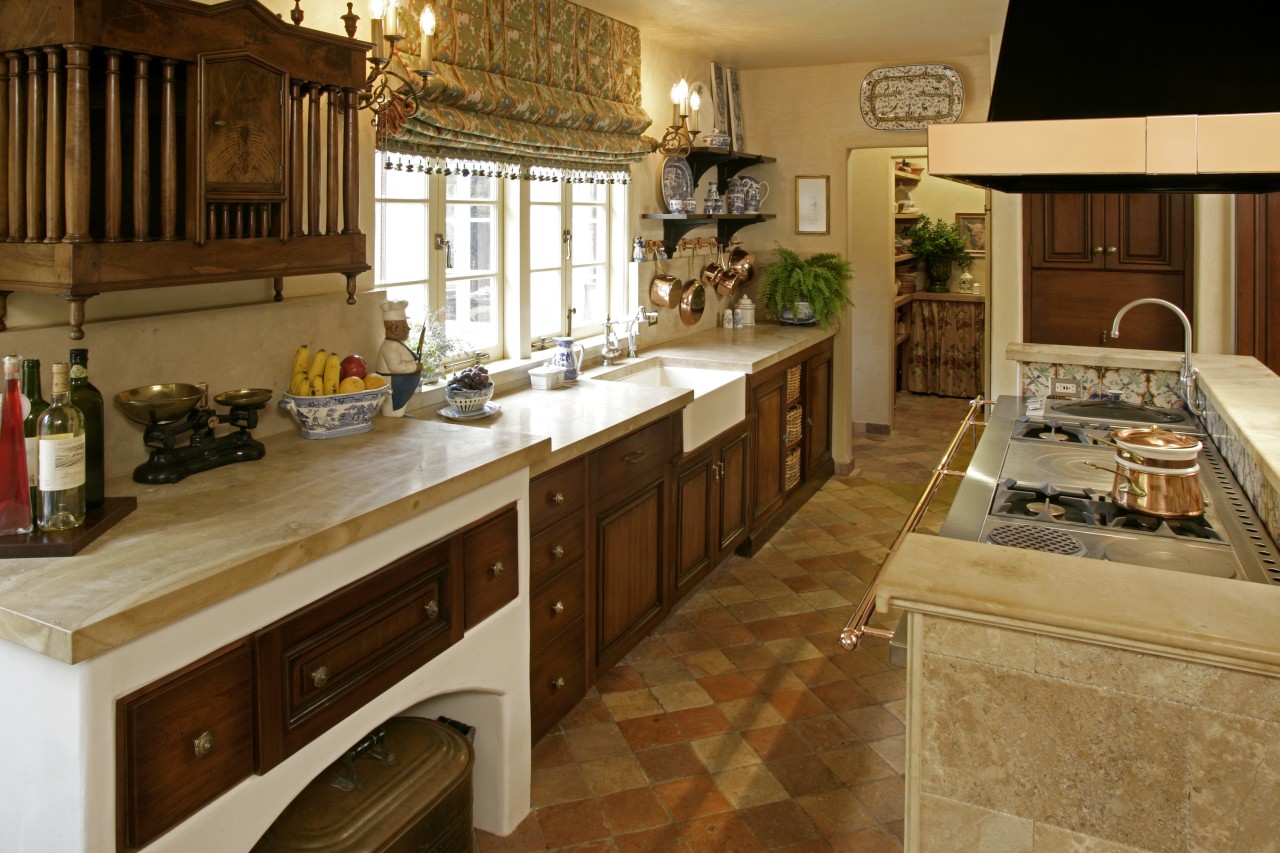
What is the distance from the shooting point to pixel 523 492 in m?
2.73

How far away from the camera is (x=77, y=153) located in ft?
6.47

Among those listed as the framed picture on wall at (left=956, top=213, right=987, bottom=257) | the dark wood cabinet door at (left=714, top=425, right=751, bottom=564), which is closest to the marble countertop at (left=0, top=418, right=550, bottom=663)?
the dark wood cabinet door at (left=714, top=425, right=751, bottom=564)

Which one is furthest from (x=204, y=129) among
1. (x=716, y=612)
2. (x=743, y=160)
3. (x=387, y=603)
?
(x=743, y=160)

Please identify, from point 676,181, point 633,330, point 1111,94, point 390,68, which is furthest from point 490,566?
point 676,181

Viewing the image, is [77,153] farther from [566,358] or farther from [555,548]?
[566,358]

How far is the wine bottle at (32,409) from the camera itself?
6.46ft

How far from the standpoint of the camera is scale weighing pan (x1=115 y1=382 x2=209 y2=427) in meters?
2.32

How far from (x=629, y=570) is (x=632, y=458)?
1.36 feet

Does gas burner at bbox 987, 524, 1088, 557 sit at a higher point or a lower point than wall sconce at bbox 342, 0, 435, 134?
lower

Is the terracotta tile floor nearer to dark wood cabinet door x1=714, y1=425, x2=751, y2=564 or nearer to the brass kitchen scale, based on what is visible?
dark wood cabinet door x1=714, y1=425, x2=751, y2=564

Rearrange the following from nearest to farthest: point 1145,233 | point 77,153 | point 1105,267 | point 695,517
Answer: 1. point 77,153
2. point 695,517
3. point 1145,233
4. point 1105,267

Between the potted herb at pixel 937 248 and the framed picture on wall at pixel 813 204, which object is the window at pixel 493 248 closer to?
the framed picture on wall at pixel 813 204

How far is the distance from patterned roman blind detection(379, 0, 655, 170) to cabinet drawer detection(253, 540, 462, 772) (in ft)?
4.68

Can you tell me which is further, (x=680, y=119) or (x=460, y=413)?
(x=680, y=119)
